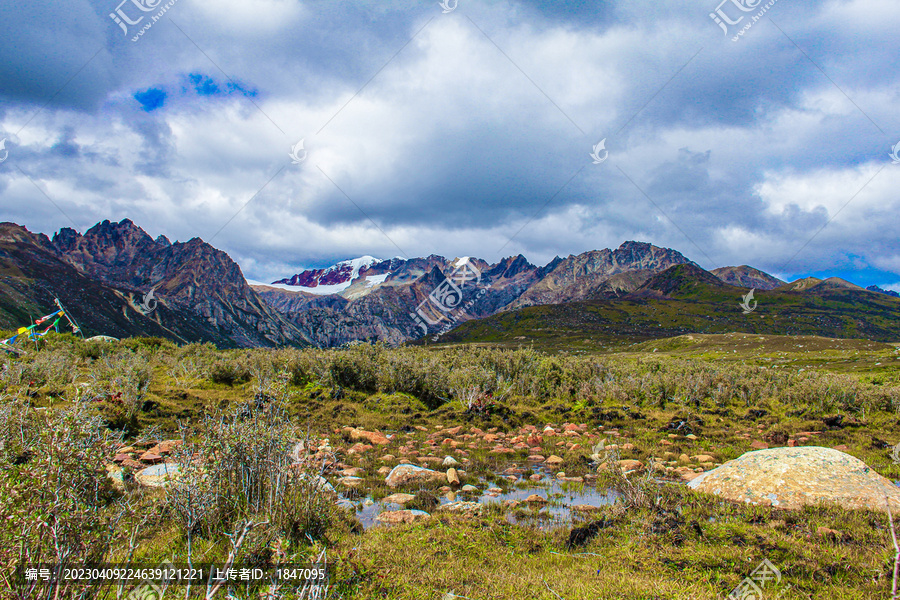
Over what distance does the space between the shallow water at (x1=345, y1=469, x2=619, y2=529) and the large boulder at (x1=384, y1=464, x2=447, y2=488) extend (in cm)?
105

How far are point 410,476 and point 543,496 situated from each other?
379 cm

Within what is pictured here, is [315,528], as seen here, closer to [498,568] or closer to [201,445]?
[201,445]

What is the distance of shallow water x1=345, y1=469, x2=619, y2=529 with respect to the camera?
8.98 m

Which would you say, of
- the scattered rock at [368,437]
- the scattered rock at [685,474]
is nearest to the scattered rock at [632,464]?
the scattered rock at [685,474]

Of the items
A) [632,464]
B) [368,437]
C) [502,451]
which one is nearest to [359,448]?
[368,437]

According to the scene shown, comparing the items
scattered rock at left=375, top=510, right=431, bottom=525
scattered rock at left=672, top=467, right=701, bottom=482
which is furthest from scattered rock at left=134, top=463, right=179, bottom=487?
scattered rock at left=672, top=467, right=701, bottom=482

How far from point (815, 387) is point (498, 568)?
33.9 meters

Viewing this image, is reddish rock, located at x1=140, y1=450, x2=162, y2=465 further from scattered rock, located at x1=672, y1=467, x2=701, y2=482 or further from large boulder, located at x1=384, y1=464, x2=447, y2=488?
scattered rock, located at x1=672, y1=467, x2=701, y2=482

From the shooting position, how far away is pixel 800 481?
946 centimetres

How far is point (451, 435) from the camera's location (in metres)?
18.2

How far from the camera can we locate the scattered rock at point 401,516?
854 cm

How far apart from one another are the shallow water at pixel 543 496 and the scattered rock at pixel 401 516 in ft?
0.67

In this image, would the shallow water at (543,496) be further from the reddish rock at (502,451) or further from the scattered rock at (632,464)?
the reddish rock at (502,451)

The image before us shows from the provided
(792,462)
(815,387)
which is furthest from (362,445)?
(815,387)
